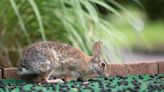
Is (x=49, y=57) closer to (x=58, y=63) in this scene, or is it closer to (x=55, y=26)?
(x=58, y=63)

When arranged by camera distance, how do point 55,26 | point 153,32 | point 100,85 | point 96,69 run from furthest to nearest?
point 153,32 → point 55,26 → point 96,69 → point 100,85

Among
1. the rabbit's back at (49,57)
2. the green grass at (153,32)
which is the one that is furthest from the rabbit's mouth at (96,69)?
the green grass at (153,32)

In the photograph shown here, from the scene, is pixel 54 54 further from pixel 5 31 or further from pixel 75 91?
pixel 5 31

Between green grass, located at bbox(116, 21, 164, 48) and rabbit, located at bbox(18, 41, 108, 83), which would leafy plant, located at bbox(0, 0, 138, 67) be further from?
green grass, located at bbox(116, 21, 164, 48)

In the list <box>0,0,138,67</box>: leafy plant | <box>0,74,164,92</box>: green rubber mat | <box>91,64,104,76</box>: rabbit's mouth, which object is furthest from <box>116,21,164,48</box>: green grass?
<box>0,74,164,92</box>: green rubber mat

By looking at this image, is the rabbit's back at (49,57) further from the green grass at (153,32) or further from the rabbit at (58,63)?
the green grass at (153,32)

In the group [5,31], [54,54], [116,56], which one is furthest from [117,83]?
[5,31]

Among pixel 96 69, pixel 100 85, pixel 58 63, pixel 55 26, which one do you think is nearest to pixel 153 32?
pixel 55 26
